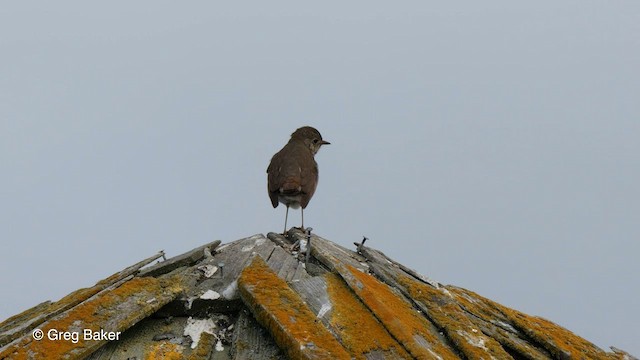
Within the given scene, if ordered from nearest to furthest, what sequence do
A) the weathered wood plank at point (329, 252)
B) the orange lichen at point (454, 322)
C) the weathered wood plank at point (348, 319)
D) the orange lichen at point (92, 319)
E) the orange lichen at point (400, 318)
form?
the orange lichen at point (92, 319) < the weathered wood plank at point (348, 319) < the orange lichen at point (400, 318) < the orange lichen at point (454, 322) < the weathered wood plank at point (329, 252)

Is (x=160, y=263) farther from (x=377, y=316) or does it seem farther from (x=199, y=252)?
(x=377, y=316)

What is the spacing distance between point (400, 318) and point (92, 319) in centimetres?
193

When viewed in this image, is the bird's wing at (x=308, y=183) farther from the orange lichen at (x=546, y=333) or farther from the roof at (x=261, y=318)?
the roof at (x=261, y=318)

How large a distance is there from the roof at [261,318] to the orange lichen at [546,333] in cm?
3

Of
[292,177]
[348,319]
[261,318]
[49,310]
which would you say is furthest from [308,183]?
[261,318]

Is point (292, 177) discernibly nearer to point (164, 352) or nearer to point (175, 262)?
point (175, 262)

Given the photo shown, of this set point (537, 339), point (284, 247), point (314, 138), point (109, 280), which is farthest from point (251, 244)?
point (314, 138)

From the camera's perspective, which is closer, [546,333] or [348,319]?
[348,319]

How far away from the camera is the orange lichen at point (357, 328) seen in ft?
12.0

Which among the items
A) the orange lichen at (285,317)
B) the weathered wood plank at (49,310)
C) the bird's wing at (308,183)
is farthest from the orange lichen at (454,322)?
the bird's wing at (308,183)

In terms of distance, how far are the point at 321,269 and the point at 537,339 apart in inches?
77.6

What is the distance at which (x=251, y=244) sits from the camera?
521 cm

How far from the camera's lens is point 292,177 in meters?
8.22

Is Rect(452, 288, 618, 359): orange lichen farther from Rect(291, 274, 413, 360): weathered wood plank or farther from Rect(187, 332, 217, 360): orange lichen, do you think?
Rect(187, 332, 217, 360): orange lichen
